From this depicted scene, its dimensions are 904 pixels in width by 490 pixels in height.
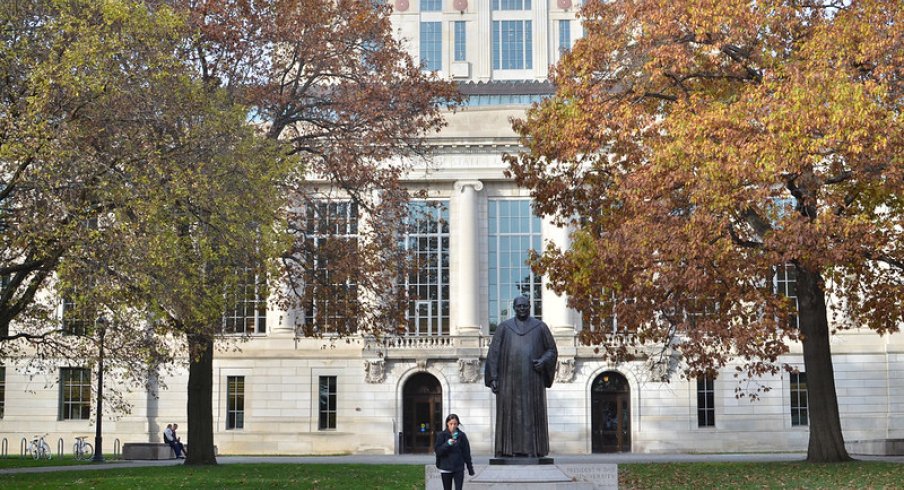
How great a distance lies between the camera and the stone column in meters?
50.2

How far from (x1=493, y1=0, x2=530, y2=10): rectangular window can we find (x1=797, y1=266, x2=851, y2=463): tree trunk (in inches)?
1329

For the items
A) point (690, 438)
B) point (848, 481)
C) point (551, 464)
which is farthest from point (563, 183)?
point (690, 438)

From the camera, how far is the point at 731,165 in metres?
24.0

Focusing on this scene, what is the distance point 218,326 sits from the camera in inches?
1246

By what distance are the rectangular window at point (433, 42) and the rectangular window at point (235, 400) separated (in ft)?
61.2

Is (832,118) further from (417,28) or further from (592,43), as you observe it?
(417,28)

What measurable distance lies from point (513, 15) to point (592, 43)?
32060 mm

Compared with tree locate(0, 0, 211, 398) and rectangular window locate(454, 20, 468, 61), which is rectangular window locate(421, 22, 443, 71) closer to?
rectangular window locate(454, 20, 468, 61)

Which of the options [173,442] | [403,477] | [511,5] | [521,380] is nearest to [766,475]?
[403,477]

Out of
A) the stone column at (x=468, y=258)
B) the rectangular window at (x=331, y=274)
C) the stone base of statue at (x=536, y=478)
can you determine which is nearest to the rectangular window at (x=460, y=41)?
the stone column at (x=468, y=258)

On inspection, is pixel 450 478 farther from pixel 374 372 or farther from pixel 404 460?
pixel 374 372

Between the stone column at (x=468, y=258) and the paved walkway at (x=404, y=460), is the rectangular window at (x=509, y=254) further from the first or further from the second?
the paved walkway at (x=404, y=460)

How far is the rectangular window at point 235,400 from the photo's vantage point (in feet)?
169

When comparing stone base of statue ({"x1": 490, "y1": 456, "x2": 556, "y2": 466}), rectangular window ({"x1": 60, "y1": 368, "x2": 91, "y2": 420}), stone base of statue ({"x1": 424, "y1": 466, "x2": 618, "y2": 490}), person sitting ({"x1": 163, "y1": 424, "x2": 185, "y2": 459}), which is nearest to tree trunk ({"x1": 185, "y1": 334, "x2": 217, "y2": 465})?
person sitting ({"x1": 163, "y1": 424, "x2": 185, "y2": 459})
